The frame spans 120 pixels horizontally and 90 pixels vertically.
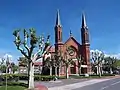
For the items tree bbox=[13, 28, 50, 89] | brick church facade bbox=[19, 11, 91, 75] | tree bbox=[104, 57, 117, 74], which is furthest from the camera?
tree bbox=[104, 57, 117, 74]

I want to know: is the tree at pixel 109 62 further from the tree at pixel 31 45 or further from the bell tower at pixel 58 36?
the tree at pixel 31 45

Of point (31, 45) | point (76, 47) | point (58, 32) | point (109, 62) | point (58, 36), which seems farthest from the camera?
point (109, 62)

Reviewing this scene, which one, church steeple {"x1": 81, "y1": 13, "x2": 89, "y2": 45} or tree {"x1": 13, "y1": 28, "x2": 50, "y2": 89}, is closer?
tree {"x1": 13, "y1": 28, "x2": 50, "y2": 89}

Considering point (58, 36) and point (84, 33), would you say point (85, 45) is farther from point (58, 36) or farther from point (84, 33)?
point (58, 36)

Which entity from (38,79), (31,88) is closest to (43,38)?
(31,88)

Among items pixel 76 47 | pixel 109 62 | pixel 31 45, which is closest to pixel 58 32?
pixel 76 47

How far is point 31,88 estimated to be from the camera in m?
30.1

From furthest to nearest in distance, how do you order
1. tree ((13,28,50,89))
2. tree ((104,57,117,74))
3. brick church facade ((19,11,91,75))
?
tree ((104,57,117,74)), brick church facade ((19,11,91,75)), tree ((13,28,50,89))

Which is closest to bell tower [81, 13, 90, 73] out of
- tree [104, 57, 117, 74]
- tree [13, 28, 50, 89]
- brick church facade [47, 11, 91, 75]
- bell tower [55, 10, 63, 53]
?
brick church facade [47, 11, 91, 75]

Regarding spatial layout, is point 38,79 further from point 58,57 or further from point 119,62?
point 119,62

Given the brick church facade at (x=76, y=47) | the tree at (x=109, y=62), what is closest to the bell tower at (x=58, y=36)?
the brick church facade at (x=76, y=47)

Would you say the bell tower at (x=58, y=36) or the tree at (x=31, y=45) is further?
the bell tower at (x=58, y=36)

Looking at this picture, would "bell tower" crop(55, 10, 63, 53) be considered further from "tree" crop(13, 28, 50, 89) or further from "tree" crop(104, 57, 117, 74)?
"tree" crop(13, 28, 50, 89)

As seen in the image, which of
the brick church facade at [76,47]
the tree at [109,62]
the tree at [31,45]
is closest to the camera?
the tree at [31,45]
